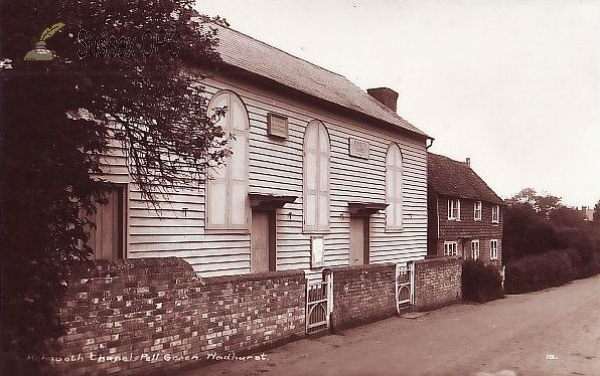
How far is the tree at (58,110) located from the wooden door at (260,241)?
715cm

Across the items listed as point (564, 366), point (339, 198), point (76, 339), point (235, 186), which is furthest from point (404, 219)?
point (76, 339)

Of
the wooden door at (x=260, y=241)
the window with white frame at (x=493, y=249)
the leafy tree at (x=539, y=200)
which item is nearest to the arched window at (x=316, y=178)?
the wooden door at (x=260, y=241)

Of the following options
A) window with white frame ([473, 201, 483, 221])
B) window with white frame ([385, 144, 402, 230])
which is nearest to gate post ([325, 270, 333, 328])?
window with white frame ([385, 144, 402, 230])

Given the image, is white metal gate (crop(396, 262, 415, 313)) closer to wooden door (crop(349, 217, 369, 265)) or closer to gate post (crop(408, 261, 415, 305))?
gate post (crop(408, 261, 415, 305))

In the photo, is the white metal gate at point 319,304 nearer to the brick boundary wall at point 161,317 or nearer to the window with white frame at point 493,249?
the brick boundary wall at point 161,317

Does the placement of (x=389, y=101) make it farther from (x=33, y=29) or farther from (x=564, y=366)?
(x=33, y=29)

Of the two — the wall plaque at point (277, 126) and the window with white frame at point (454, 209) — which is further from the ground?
the wall plaque at point (277, 126)

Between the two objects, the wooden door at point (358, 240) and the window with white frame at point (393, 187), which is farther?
the window with white frame at point (393, 187)

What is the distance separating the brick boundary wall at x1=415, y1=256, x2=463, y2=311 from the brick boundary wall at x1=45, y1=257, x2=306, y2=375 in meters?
6.68

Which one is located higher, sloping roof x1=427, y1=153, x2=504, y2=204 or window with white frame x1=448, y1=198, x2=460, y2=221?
sloping roof x1=427, y1=153, x2=504, y2=204

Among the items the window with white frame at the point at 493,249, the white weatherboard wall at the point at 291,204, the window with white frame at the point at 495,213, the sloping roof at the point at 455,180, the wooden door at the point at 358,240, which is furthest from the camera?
the window with white frame at the point at 495,213

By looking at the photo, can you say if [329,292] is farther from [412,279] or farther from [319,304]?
[412,279]

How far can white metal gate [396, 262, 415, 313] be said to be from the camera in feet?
50.6

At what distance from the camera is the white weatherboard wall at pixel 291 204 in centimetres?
1159
